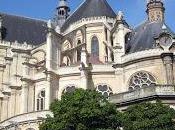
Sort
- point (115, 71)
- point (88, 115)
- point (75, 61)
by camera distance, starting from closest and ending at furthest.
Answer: point (88, 115)
point (115, 71)
point (75, 61)

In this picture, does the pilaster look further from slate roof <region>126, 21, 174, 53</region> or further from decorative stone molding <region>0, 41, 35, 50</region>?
decorative stone molding <region>0, 41, 35, 50</region>

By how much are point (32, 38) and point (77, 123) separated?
38.7m

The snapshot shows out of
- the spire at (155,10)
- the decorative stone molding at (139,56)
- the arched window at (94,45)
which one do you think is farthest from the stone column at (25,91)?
the spire at (155,10)

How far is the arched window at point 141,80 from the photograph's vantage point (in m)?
44.1

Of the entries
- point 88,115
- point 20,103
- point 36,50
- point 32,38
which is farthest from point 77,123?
point 32,38

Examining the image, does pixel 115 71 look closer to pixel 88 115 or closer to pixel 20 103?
pixel 20 103

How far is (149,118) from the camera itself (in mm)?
31000

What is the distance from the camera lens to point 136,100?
38.4 m

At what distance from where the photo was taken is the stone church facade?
43.8 m

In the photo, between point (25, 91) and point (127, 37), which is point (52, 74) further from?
point (127, 37)

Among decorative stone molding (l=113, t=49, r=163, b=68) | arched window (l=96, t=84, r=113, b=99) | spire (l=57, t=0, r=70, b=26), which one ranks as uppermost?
spire (l=57, t=0, r=70, b=26)

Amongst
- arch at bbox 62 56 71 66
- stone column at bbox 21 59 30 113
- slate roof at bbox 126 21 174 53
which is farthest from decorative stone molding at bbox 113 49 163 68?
stone column at bbox 21 59 30 113

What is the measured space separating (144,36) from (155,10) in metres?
6.83

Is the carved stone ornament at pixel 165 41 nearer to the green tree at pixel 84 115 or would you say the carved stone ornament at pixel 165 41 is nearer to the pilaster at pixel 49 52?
the pilaster at pixel 49 52
